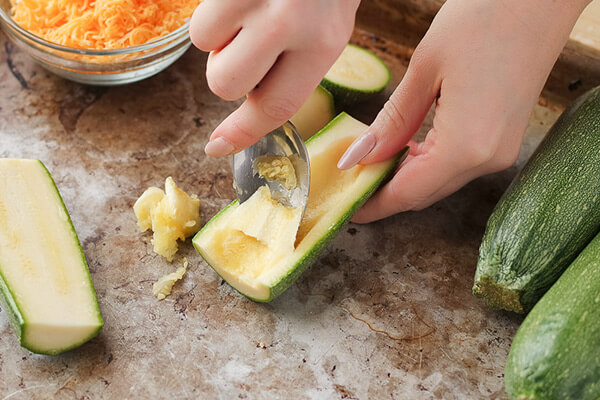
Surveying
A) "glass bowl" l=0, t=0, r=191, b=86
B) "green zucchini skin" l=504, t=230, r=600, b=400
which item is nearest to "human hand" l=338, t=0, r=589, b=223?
"green zucchini skin" l=504, t=230, r=600, b=400

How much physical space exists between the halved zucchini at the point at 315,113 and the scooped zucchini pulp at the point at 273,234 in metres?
0.28

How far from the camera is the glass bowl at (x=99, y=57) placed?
2195mm

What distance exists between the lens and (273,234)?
6.25 feet

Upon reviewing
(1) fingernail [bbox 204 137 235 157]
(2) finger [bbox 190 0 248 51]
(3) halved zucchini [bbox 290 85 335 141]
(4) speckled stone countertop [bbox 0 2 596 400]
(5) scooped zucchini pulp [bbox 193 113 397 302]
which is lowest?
(4) speckled stone countertop [bbox 0 2 596 400]

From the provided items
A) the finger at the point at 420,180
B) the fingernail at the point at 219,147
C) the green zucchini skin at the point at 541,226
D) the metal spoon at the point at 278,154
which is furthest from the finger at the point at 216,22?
the green zucchini skin at the point at 541,226

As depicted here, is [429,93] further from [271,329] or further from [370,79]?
[271,329]

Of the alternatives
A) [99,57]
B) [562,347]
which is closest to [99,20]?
[99,57]

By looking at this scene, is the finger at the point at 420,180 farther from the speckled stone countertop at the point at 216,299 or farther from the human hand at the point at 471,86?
the speckled stone countertop at the point at 216,299

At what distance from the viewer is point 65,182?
220 centimetres

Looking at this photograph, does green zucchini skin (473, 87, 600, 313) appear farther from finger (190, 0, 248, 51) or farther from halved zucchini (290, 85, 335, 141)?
finger (190, 0, 248, 51)

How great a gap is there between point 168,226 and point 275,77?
0.78 metres

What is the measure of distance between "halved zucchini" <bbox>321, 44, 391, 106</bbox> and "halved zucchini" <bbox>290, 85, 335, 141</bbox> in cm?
8

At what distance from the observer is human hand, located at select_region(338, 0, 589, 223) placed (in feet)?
5.87

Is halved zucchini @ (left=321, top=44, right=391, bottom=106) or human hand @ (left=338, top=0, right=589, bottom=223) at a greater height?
human hand @ (left=338, top=0, right=589, bottom=223)
